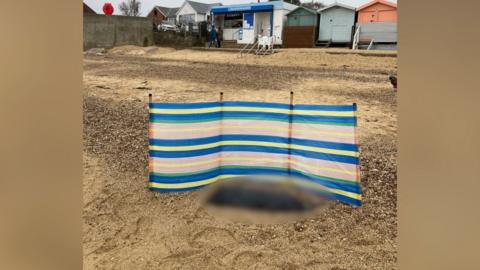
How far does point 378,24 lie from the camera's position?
67.5 feet

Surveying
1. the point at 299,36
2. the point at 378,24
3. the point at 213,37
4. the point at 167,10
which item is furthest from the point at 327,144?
the point at 167,10

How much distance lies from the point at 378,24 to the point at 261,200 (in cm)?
1961

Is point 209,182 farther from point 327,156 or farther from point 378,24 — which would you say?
point 378,24

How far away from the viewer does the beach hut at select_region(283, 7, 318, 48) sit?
22.7 m

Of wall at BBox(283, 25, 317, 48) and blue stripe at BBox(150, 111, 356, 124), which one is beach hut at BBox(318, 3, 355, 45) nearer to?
wall at BBox(283, 25, 317, 48)

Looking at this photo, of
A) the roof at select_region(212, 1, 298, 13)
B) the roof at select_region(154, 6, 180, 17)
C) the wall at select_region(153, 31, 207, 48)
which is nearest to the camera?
the roof at select_region(212, 1, 298, 13)

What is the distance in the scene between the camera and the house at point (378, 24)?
2039 cm

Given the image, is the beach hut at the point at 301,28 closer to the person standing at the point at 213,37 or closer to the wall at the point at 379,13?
the wall at the point at 379,13

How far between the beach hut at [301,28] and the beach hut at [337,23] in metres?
0.56

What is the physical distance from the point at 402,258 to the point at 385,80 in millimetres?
10953

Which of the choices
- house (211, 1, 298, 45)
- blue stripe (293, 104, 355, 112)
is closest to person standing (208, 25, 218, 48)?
house (211, 1, 298, 45)

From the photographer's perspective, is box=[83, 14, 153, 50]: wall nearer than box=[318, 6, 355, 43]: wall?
No

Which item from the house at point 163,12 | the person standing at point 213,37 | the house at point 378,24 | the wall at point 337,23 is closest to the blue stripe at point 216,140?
the house at point 378,24

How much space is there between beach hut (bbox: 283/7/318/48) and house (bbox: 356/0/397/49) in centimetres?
275
